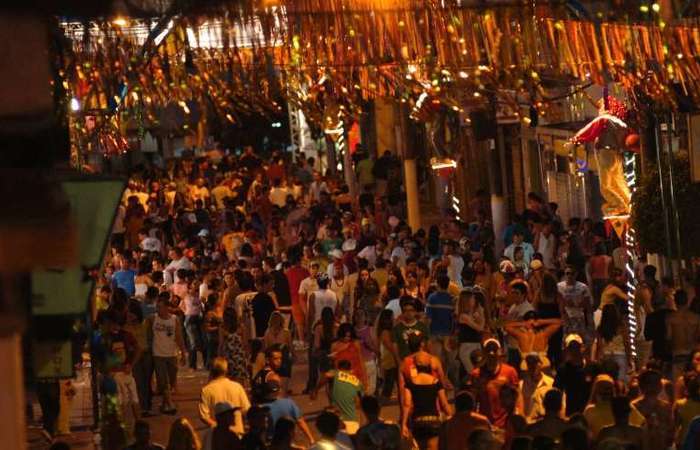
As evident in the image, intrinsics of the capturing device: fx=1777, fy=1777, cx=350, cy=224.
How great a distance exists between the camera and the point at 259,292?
21.0 meters

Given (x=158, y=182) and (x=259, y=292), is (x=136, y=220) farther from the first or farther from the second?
(x=259, y=292)

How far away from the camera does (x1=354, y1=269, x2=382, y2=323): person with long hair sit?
2002cm

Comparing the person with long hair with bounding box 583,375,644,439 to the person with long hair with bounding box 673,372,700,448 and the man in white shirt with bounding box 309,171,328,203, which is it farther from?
the man in white shirt with bounding box 309,171,328,203

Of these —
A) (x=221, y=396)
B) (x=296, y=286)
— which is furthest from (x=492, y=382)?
(x=296, y=286)

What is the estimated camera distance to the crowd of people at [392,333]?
39.3ft

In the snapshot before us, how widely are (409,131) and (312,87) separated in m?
18.5

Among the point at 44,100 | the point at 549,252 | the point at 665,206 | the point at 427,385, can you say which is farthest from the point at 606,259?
the point at 44,100

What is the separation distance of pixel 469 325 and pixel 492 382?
4.38 m

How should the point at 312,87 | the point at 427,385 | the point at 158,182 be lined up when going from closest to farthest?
the point at 427,385 → the point at 312,87 → the point at 158,182

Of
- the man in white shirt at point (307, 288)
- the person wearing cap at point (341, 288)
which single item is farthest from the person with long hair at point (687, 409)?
the person wearing cap at point (341, 288)

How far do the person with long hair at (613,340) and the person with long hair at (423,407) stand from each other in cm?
335

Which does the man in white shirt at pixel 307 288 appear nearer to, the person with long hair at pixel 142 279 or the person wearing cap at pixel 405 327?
the person with long hair at pixel 142 279

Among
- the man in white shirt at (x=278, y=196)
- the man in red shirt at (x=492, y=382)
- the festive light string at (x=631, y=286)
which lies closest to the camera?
the man in red shirt at (x=492, y=382)

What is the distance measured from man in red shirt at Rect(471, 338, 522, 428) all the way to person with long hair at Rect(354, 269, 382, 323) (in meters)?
5.74
